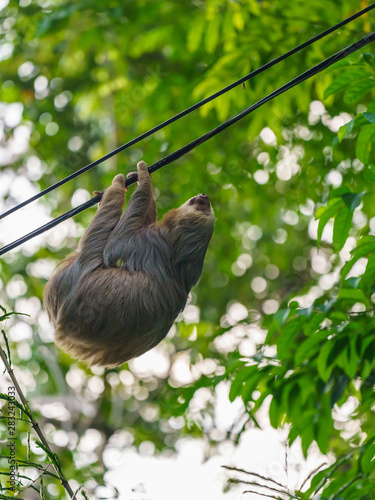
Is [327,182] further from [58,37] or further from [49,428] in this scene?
[49,428]

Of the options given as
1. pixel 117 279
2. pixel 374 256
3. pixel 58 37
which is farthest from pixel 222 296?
pixel 374 256

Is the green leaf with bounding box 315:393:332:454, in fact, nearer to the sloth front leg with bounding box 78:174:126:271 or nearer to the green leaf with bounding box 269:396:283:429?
the green leaf with bounding box 269:396:283:429

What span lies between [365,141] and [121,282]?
6.35 feet

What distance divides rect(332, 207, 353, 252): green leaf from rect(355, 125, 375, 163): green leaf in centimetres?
32

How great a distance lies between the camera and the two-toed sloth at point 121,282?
420 cm

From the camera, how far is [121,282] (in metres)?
4.31

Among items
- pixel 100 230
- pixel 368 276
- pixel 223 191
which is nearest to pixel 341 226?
pixel 368 276

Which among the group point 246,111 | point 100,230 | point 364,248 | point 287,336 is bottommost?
point 287,336

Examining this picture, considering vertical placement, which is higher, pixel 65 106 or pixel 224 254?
pixel 65 106

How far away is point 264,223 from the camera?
1109cm

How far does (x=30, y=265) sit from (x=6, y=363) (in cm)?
797

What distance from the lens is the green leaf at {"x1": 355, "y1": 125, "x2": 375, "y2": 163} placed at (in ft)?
11.2

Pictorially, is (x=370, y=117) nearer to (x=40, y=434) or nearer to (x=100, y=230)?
(x=100, y=230)

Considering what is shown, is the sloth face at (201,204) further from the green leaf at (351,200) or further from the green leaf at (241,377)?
the green leaf at (351,200)
